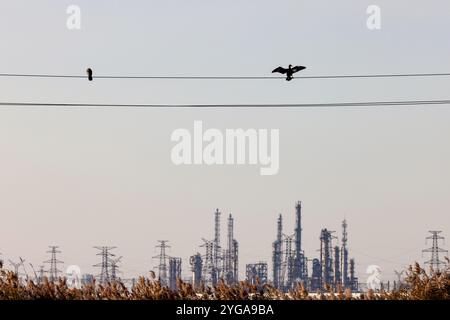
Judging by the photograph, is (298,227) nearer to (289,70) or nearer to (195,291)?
(289,70)

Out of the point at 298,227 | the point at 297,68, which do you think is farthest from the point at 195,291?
the point at 298,227

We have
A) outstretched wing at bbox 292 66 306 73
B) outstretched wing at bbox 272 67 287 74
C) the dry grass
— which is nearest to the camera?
the dry grass

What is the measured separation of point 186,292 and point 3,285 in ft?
18.7

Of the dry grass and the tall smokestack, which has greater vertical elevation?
the tall smokestack

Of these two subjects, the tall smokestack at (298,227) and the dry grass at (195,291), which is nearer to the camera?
the dry grass at (195,291)

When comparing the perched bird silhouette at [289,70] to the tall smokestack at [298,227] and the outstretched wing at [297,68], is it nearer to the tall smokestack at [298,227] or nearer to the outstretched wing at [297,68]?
the outstretched wing at [297,68]

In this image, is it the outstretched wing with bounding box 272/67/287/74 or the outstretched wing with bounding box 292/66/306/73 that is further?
the outstretched wing with bounding box 272/67/287/74

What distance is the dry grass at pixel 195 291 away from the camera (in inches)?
1148

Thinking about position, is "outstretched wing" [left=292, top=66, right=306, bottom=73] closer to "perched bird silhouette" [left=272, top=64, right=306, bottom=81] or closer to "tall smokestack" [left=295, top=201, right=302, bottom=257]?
"perched bird silhouette" [left=272, top=64, right=306, bottom=81]

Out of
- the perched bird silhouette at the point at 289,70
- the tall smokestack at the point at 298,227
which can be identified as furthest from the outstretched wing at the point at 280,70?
the tall smokestack at the point at 298,227

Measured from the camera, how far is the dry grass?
29.2 m

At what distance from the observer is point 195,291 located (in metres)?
30.0

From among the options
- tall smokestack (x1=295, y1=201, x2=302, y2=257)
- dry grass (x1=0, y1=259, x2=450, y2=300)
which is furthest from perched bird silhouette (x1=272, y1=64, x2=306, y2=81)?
tall smokestack (x1=295, y1=201, x2=302, y2=257)

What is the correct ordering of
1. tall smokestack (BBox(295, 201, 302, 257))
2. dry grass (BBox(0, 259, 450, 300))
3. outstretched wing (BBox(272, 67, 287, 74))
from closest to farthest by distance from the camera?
dry grass (BBox(0, 259, 450, 300)), outstretched wing (BBox(272, 67, 287, 74)), tall smokestack (BBox(295, 201, 302, 257))
